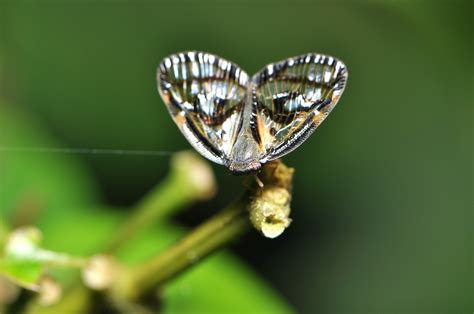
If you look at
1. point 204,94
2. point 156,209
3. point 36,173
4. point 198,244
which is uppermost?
point 204,94

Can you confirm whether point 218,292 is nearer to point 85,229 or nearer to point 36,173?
point 85,229

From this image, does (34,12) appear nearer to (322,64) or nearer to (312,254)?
(312,254)

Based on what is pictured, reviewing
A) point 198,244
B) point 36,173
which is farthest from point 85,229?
point 198,244

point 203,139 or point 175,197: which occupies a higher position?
point 203,139

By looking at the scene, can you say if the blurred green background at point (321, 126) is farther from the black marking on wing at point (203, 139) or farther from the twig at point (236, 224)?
the twig at point (236, 224)

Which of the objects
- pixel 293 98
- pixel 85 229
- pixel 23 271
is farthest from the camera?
pixel 85 229

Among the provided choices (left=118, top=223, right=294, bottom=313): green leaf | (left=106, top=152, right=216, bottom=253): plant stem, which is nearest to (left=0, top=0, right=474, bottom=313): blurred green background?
(left=118, top=223, right=294, bottom=313): green leaf

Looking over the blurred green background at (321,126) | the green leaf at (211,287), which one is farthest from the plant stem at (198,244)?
the blurred green background at (321,126)

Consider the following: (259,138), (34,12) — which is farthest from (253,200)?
(34,12)
